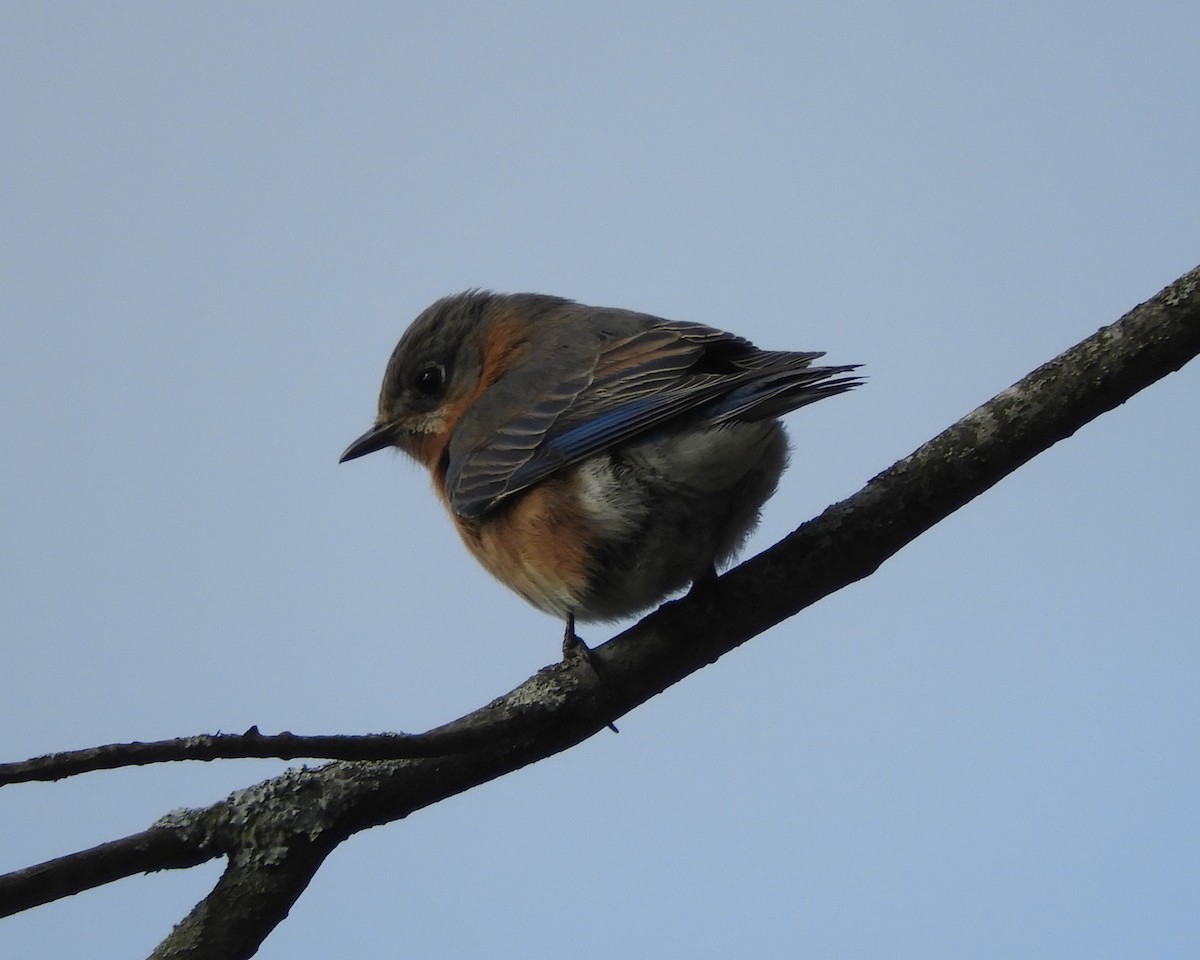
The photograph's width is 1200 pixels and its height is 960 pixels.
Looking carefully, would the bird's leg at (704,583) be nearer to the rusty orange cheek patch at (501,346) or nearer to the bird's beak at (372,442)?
the rusty orange cheek patch at (501,346)

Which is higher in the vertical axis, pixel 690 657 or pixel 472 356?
pixel 472 356

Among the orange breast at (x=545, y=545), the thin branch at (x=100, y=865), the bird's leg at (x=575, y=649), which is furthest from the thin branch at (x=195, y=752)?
the orange breast at (x=545, y=545)

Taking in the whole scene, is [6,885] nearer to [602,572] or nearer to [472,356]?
[602,572]

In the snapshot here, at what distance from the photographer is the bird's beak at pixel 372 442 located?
21.5 ft

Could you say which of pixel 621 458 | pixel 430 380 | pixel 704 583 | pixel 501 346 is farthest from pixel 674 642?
pixel 430 380

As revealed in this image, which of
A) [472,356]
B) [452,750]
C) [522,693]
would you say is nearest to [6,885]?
[452,750]

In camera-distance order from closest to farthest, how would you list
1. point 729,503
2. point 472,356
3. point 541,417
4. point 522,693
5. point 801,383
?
point 522,693
point 801,383
point 729,503
point 541,417
point 472,356

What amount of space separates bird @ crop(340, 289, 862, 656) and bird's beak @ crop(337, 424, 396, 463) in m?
0.57

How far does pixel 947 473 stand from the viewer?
13.2ft

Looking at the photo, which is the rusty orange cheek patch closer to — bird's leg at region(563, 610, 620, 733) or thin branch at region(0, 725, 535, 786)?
bird's leg at region(563, 610, 620, 733)

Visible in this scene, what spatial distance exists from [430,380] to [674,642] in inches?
110

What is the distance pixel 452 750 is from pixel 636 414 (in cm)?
173

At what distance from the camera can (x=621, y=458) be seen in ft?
15.6

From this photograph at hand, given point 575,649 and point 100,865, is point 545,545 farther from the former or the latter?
point 100,865
